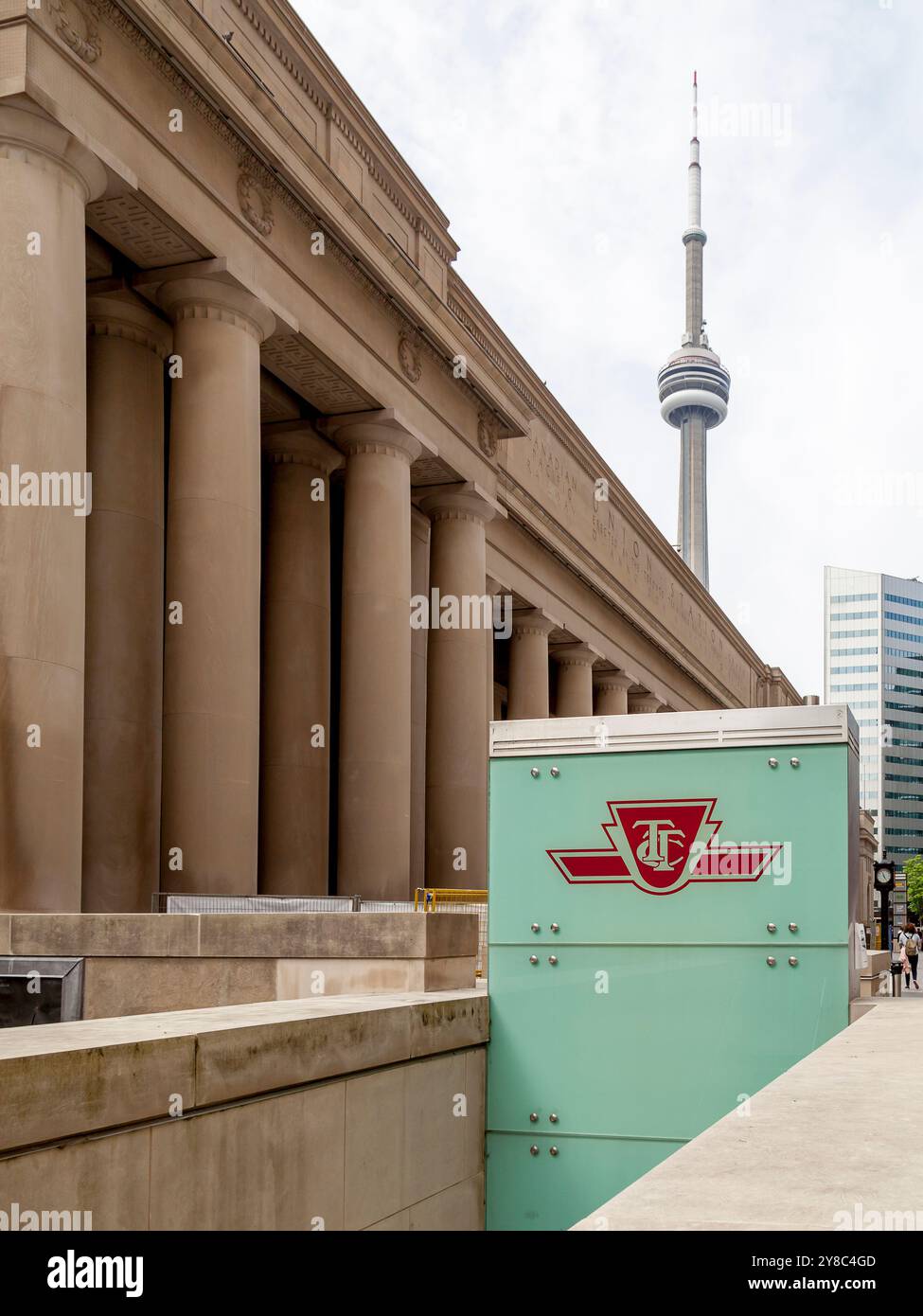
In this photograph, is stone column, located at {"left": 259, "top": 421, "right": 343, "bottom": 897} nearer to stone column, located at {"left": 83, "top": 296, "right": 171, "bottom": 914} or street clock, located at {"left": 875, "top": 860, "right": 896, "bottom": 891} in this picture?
stone column, located at {"left": 83, "top": 296, "right": 171, "bottom": 914}

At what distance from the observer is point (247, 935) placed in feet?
48.2

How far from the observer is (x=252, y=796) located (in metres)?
24.8

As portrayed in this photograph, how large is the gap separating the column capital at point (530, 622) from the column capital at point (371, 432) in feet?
56.1

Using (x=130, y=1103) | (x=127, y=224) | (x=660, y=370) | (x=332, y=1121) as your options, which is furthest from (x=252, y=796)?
(x=660, y=370)

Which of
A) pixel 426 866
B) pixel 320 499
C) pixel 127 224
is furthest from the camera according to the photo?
pixel 426 866

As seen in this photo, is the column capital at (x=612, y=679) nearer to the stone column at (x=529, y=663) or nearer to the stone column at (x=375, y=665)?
the stone column at (x=529, y=663)

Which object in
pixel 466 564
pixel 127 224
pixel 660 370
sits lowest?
pixel 466 564

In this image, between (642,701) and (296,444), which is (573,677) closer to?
(642,701)

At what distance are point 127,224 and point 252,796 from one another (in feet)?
32.9

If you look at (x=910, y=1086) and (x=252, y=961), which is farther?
(x=252, y=961)

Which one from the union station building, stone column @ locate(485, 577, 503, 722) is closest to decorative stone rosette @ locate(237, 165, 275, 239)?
the union station building

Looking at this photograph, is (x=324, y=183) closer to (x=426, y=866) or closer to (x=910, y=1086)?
(x=426, y=866)

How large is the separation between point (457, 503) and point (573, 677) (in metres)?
19.5

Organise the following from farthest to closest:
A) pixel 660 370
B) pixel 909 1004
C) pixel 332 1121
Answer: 1. pixel 660 370
2. pixel 909 1004
3. pixel 332 1121
